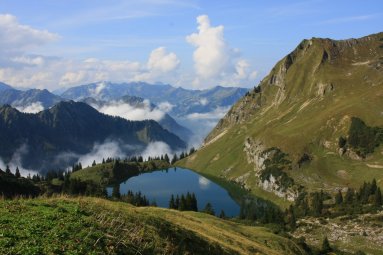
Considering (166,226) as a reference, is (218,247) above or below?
below

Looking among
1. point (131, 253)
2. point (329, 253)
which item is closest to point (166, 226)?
point (131, 253)

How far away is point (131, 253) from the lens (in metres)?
30.8

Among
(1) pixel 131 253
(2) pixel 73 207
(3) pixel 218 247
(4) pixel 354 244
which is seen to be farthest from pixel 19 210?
(4) pixel 354 244

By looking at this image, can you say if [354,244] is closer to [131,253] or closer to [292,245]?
[292,245]

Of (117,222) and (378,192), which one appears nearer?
(117,222)

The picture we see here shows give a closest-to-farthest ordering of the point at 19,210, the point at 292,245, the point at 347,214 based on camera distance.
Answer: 1. the point at 19,210
2. the point at 292,245
3. the point at 347,214

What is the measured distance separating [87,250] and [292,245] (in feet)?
225

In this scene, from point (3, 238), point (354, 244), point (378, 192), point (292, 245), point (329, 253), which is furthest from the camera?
point (378, 192)

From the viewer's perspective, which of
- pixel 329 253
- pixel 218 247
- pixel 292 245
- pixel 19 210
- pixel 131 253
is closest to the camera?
pixel 131 253

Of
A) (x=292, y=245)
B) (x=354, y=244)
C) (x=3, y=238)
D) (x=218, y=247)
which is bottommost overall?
(x=354, y=244)

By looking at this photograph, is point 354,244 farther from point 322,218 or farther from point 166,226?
point 166,226

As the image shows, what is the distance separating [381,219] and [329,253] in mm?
58964

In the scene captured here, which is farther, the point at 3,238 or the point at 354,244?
the point at 354,244

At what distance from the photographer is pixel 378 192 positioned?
188500 millimetres
